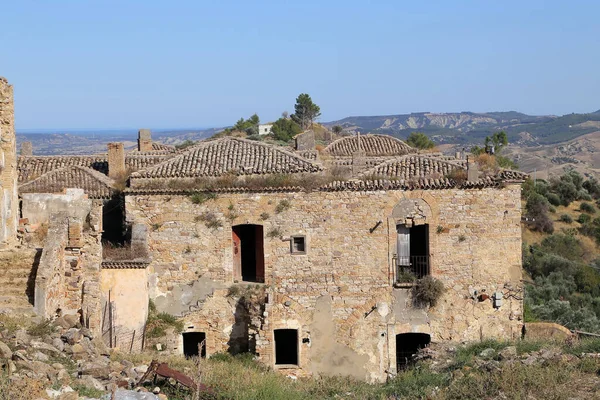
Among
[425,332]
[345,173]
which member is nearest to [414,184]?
[345,173]

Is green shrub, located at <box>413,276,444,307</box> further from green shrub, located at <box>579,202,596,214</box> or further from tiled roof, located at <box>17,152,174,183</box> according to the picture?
green shrub, located at <box>579,202,596,214</box>

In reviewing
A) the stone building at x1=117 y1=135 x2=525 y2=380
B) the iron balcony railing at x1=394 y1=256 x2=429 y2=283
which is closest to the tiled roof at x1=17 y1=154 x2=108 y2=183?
the stone building at x1=117 y1=135 x2=525 y2=380

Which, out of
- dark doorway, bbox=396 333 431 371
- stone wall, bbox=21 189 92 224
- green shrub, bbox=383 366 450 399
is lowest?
dark doorway, bbox=396 333 431 371

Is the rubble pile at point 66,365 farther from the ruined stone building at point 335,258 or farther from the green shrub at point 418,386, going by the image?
the ruined stone building at point 335,258

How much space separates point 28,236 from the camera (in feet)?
65.6

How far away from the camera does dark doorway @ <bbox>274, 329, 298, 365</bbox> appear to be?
2215 cm

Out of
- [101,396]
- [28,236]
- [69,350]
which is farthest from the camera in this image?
[28,236]

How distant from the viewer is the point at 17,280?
16.7m

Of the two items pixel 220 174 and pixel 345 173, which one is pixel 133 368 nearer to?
pixel 220 174

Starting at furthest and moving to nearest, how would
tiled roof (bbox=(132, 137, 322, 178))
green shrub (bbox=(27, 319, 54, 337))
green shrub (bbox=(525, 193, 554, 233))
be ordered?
green shrub (bbox=(525, 193, 554, 233))
tiled roof (bbox=(132, 137, 322, 178))
green shrub (bbox=(27, 319, 54, 337))

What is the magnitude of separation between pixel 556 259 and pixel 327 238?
20970 mm

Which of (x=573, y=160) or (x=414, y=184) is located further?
(x=573, y=160)

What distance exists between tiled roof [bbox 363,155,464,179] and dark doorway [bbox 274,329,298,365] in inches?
195

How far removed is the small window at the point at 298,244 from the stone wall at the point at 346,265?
0.16 meters
